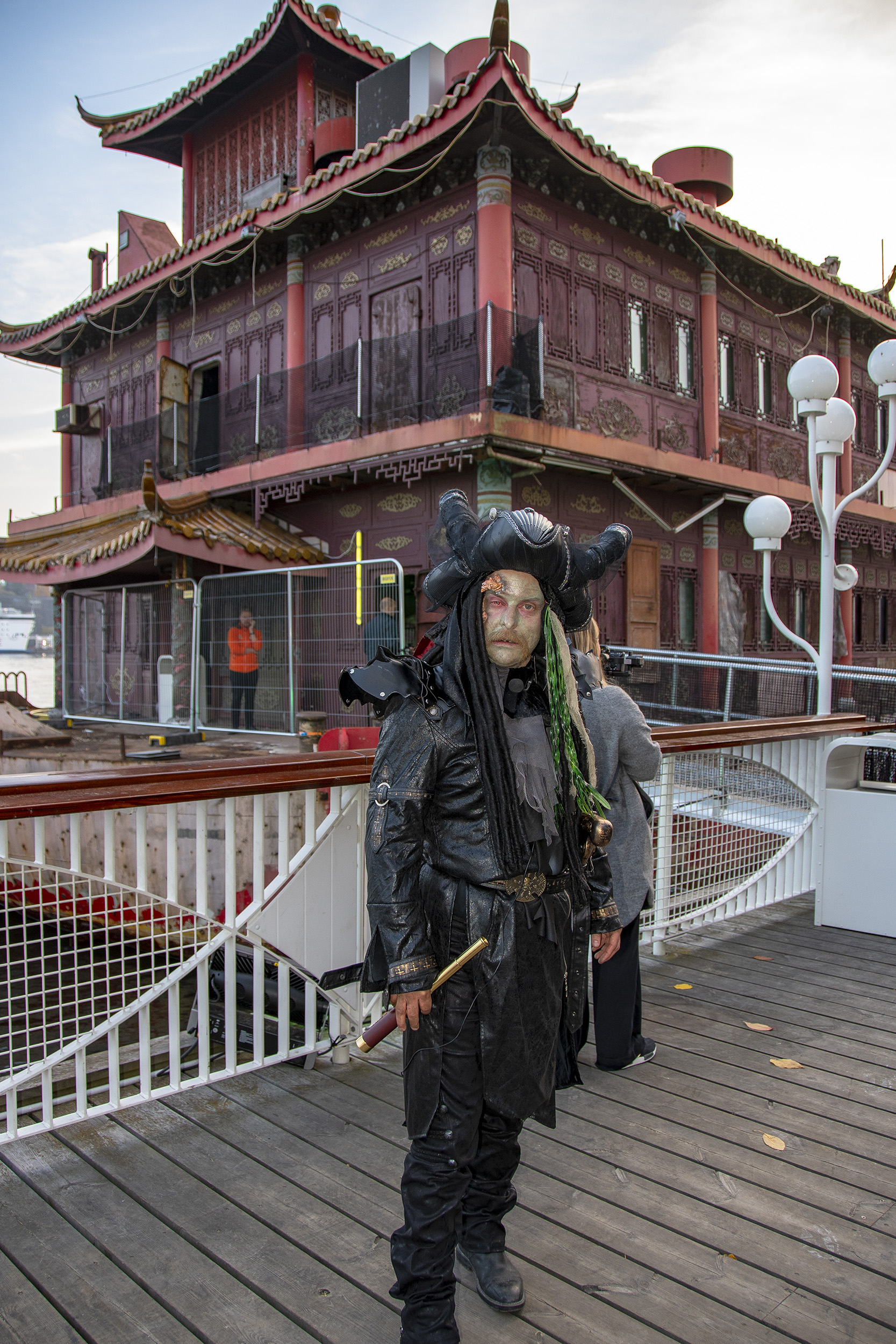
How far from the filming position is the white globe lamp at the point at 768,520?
797 cm

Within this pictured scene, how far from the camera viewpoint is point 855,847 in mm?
5164

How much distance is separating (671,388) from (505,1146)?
13.5 metres

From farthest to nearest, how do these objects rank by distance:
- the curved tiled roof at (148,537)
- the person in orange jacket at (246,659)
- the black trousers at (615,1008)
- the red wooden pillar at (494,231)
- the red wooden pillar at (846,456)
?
the red wooden pillar at (846,456) < the curved tiled roof at (148,537) < the red wooden pillar at (494,231) < the person in orange jacket at (246,659) < the black trousers at (615,1008)

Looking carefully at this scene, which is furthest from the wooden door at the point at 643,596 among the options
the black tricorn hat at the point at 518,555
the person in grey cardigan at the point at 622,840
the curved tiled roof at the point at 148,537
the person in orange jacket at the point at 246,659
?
the black tricorn hat at the point at 518,555

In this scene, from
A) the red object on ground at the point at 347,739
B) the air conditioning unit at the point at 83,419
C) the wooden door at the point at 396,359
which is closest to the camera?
the red object on ground at the point at 347,739

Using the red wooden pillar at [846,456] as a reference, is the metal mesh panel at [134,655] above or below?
below

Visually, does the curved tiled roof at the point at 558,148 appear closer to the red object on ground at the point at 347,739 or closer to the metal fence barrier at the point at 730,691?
the metal fence barrier at the point at 730,691

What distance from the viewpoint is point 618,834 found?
11.6ft

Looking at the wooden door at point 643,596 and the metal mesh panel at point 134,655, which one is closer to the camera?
the metal mesh panel at point 134,655

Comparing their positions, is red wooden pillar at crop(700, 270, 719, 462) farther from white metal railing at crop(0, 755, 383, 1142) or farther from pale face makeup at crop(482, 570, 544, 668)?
pale face makeup at crop(482, 570, 544, 668)

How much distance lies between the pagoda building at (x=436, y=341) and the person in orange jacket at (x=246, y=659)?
5.46 feet

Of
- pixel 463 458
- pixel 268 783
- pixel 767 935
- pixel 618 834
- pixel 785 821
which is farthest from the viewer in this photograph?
pixel 463 458

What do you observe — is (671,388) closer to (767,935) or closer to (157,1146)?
(767,935)

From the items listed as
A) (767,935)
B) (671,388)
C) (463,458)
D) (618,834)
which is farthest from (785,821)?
(671,388)
